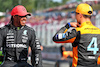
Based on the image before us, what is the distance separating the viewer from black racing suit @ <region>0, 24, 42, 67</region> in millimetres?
3443

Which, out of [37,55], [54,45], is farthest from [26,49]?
[54,45]

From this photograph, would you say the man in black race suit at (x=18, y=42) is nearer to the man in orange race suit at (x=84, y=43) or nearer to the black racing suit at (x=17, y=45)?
the black racing suit at (x=17, y=45)

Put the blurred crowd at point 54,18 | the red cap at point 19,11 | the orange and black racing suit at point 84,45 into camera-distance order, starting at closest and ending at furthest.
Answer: the orange and black racing suit at point 84,45 < the red cap at point 19,11 < the blurred crowd at point 54,18

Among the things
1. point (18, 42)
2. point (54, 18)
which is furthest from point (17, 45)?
point (54, 18)

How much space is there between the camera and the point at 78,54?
3436mm

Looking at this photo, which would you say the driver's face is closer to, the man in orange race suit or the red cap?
the red cap

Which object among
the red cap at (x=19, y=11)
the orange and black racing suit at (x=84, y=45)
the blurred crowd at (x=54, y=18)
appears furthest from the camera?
the blurred crowd at (x=54, y=18)

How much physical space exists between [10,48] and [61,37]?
90cm

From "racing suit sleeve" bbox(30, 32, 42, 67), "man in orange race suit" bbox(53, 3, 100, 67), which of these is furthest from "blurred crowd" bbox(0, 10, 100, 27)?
"racing suit sleeve" bbox(30, 32, 42, 67)

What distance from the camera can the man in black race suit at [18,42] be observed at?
→ 11.3ft

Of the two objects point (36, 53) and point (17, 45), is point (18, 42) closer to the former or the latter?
point (17, 45)

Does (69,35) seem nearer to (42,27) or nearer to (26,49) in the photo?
(26,49)

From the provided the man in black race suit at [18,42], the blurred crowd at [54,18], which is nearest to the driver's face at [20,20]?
the man in black race suit at [18,42]

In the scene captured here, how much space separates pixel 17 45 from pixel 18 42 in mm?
55
